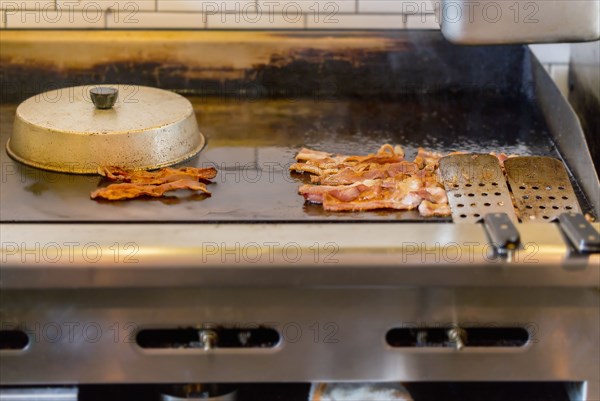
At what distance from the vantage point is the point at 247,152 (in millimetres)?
1996

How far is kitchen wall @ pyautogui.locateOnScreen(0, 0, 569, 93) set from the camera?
243 cm

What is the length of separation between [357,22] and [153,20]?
55cm

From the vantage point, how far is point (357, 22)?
97.6 inches

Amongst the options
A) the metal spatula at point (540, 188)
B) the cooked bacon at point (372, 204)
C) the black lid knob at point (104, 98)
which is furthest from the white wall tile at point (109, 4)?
the metal spatula at point (540, 188)

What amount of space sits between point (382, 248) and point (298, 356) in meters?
0.26

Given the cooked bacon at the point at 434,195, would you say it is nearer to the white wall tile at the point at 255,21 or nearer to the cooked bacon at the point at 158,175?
the cooked bacon at the point at 158,175

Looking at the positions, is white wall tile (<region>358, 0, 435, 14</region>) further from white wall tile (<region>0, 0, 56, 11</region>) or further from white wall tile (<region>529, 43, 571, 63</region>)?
white wall tile (<region>0, 0, 56, 11</region>)

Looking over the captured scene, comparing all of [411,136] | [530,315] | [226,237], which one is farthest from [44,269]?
[411,136]

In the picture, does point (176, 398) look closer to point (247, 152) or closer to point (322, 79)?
point (247, 152)

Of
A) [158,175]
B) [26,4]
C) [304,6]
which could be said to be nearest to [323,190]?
[158,175]

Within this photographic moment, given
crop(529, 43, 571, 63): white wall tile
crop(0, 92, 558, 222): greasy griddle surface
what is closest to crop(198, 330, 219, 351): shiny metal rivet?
crop(0, 92, 558, 222): greasy griddle surface

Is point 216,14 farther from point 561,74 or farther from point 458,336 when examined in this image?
point 458,336

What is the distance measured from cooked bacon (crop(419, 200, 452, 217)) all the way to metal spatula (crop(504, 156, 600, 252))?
0.13 m

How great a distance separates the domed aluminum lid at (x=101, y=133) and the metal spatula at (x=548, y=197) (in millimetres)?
689
